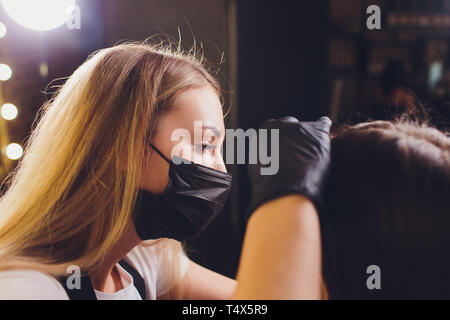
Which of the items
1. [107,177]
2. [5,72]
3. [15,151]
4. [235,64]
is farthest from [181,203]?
[5,72]

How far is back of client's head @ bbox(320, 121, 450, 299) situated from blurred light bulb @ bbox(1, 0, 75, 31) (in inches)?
33.1

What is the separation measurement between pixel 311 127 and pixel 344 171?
4.0 inches

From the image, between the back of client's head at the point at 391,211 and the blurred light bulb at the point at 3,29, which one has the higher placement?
the blurred light bulb at the point at 3,29

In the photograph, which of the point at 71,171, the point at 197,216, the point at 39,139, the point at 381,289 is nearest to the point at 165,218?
the point at 197,216

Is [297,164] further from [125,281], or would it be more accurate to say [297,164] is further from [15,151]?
[15,151]

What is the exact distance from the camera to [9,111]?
4.03 feet

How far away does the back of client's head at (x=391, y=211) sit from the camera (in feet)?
2.04

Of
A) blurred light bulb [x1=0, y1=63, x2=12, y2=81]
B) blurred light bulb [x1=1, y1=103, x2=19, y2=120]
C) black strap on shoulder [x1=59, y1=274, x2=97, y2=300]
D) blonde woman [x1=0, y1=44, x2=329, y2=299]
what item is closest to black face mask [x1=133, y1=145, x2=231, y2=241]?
blonde woman [x1=0, y1=44, x2=329, y2=299]

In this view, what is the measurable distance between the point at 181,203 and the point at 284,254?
312 mm

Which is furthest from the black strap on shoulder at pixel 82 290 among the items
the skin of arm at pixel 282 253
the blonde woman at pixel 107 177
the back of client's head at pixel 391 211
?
the back of client's head at pixel 391 211

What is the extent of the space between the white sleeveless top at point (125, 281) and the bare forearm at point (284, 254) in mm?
369

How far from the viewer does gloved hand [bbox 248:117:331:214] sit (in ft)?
1.99

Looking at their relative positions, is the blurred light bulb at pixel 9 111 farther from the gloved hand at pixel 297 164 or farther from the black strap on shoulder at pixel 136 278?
the gloved hand at pixel 297 164

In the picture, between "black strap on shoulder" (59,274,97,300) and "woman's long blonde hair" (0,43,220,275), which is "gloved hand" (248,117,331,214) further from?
"black strap on shoulder" (59,274,97,300)
